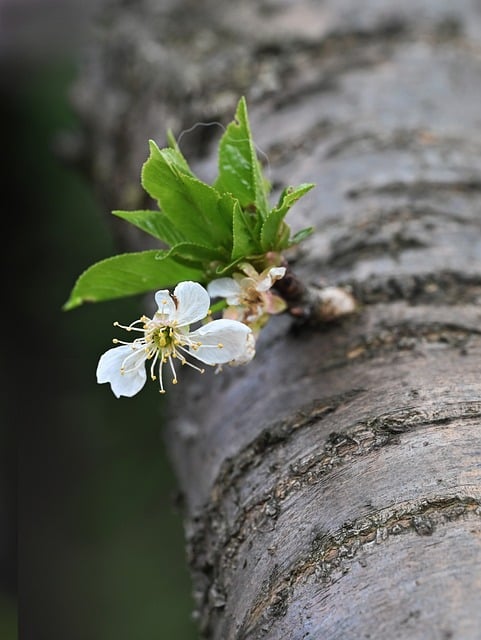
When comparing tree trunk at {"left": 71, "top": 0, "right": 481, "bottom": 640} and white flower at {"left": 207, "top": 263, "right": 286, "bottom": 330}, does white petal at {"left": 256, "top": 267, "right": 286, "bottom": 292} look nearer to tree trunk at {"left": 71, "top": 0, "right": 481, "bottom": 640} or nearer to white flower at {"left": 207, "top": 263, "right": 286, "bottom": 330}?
white flower at {"left": 207, "top": 263, "right": 286, "bottom": 330}

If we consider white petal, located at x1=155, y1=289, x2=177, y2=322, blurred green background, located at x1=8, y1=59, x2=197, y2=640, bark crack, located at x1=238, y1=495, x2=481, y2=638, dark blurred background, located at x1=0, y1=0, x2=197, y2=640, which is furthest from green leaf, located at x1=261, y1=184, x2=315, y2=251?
dark blurred background, located at x1=0, y1=0, x2=197, y2=640

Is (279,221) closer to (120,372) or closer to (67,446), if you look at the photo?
(120,372)

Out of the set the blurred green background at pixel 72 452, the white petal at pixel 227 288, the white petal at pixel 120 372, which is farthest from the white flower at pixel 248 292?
the blurred green background at pixel 72 452

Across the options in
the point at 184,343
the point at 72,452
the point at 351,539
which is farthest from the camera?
the point at 72,452

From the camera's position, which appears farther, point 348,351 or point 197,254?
point 348,351

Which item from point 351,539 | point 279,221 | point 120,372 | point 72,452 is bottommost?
point 351,539

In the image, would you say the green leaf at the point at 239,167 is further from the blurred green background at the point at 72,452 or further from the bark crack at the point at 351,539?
the blurred green background at the point at 72,452

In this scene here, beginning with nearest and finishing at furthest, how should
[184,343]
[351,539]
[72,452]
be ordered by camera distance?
[351,539] < [184,343] < [72,452]

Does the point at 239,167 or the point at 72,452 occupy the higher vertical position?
the point at 72,452

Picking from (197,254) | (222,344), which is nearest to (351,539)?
(222,344)
